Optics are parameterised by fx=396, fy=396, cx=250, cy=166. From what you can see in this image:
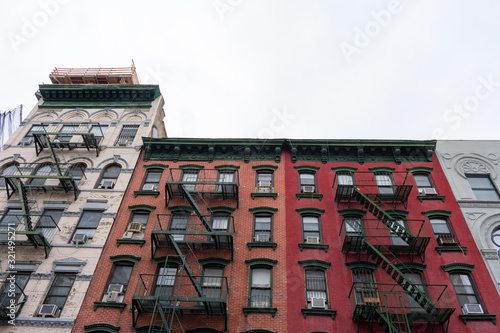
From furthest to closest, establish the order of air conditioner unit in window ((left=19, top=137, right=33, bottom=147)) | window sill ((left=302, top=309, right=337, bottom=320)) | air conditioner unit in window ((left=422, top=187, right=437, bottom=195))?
air conditioner unit in window ((left=19, top=137, right=33, bottom=147)), air conditioner unit in window ((left=422, top=187, right=437, bottom=195)), window sill ((left=302, top=309, right=337, bottom=320))

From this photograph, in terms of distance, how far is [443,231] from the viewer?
19750 millimetres

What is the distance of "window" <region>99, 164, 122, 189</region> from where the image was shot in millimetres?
22536

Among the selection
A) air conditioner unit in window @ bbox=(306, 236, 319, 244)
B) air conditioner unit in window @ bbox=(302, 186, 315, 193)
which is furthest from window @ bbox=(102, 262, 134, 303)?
air conditioner unit in window @ bbox=(302, 186, 315, 193)

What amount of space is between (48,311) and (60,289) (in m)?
1.25

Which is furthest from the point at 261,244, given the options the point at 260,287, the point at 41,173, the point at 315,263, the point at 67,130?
the point at 67,130

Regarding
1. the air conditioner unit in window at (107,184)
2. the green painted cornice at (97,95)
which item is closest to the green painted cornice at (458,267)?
the air conditioner unit in window at (107,184)

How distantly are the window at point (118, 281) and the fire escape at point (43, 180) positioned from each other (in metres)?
3.46

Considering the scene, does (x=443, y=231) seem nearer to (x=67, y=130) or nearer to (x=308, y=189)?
(x=308, y=189)

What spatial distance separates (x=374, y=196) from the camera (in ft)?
67.9

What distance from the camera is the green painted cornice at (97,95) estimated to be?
92.1ft

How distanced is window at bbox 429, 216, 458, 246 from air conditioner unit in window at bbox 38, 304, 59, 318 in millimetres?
17640

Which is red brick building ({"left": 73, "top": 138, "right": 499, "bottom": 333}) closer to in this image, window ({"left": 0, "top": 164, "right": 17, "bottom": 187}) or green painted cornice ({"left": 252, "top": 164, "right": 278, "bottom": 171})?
green painted cornice ({"left": 252, "top": 164, "right": 278, "bottom": 171})

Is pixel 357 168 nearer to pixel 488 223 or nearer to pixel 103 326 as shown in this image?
pixel 488 223

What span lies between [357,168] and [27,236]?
17690 millimetres
